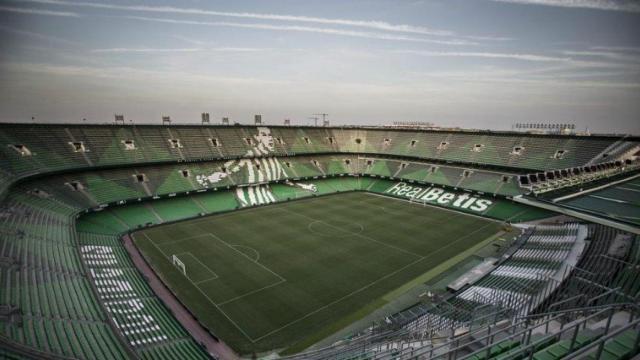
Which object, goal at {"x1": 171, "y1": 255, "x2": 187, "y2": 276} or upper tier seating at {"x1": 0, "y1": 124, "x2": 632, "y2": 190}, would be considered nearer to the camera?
goal at {"x1": 171, "y1": 255, "x2": 187, "y2": 276}

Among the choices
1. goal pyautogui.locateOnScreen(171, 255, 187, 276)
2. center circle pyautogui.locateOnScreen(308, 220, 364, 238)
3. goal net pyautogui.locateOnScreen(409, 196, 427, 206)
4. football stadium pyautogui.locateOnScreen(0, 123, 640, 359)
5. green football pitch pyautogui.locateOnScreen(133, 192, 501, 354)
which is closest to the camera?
football stadium pyautogui.locateOnScreen(0, 123, 640, 359)

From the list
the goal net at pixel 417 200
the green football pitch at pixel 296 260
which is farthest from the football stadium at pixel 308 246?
the goal net at pixel 417 200

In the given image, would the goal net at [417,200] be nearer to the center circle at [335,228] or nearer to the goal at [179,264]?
the center circle at [335,228]

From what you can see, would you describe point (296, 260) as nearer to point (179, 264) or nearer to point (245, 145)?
point (179, 264)

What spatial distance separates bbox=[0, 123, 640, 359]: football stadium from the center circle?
0.31 meters

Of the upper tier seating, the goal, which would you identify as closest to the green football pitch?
the goal

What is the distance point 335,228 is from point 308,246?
517 cm

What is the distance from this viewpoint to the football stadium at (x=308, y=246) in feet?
39.0

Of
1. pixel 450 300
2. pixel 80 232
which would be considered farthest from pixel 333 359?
pixel 80 232

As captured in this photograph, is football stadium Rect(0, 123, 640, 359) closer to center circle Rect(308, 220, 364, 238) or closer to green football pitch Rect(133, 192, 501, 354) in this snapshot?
green football pitch Rect(133, 192, 501, 354)

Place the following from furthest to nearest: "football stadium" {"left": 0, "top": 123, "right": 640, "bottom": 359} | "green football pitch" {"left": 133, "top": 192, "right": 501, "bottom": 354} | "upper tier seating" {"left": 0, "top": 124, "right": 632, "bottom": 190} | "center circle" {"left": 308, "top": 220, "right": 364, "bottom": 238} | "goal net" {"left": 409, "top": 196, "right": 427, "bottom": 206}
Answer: "goal net" {"left": 409, "top": 196, "right": 427, "bottom": 206} → "upper tier seating" {"left": 0, "top": 124, "right": 632, "bottom": 190} → "center circle" {"left": 308, "top": 220, "right": 364, "bottom": 238} → "green football pitch" {"left": 133, "top": 192, "right": 501, "bottom": 354} → "football stadium" {"left": 0, "top": 123, "right": 640, "bottom": 359}

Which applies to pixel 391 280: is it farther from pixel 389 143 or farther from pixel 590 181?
pixel 389 143

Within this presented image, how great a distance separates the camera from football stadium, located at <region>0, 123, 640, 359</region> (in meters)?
11.9

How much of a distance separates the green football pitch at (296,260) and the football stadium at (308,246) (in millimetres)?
149
